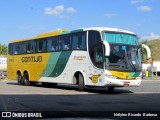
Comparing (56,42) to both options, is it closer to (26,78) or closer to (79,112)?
(26,78)

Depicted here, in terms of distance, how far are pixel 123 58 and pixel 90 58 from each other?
1.94 meters

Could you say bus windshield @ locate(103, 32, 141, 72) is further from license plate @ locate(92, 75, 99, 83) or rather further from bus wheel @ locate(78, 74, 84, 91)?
bus wheel @ locate(78, 74, 84, 91)

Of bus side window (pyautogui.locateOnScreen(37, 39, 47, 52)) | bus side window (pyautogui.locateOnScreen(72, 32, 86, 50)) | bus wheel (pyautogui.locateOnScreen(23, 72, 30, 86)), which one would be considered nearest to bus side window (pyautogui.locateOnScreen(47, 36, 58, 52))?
bus side window (pyautogui.locateOnScreen(37, 39, 47, 52))

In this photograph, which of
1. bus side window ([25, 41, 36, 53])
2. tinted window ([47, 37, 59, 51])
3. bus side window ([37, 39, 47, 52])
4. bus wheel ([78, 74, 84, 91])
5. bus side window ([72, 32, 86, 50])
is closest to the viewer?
bus side window ([72, 32, 86, 50])

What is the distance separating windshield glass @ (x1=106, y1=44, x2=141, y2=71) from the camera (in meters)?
21.3

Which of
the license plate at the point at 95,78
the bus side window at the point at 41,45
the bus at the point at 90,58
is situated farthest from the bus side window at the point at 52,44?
the license plate at the point at 95,78

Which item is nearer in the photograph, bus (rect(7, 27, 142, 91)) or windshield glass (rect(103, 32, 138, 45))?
bus (rect(7, 27, 142, 91))

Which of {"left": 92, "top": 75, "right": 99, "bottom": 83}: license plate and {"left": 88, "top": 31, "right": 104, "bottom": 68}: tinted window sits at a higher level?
{"left": 88, "top": 31, "right": 104, "bottom": 68}: tinted window

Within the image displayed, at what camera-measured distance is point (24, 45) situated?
30.9 m

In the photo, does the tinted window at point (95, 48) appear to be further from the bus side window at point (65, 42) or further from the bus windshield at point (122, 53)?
the bus side window at point (65, 42)

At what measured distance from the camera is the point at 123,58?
2158 centimetres

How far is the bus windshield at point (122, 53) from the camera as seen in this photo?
2138 cm

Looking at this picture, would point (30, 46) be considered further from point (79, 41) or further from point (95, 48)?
point (95, 48)

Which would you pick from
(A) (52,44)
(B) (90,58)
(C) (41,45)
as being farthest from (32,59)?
(B) (90,58)
